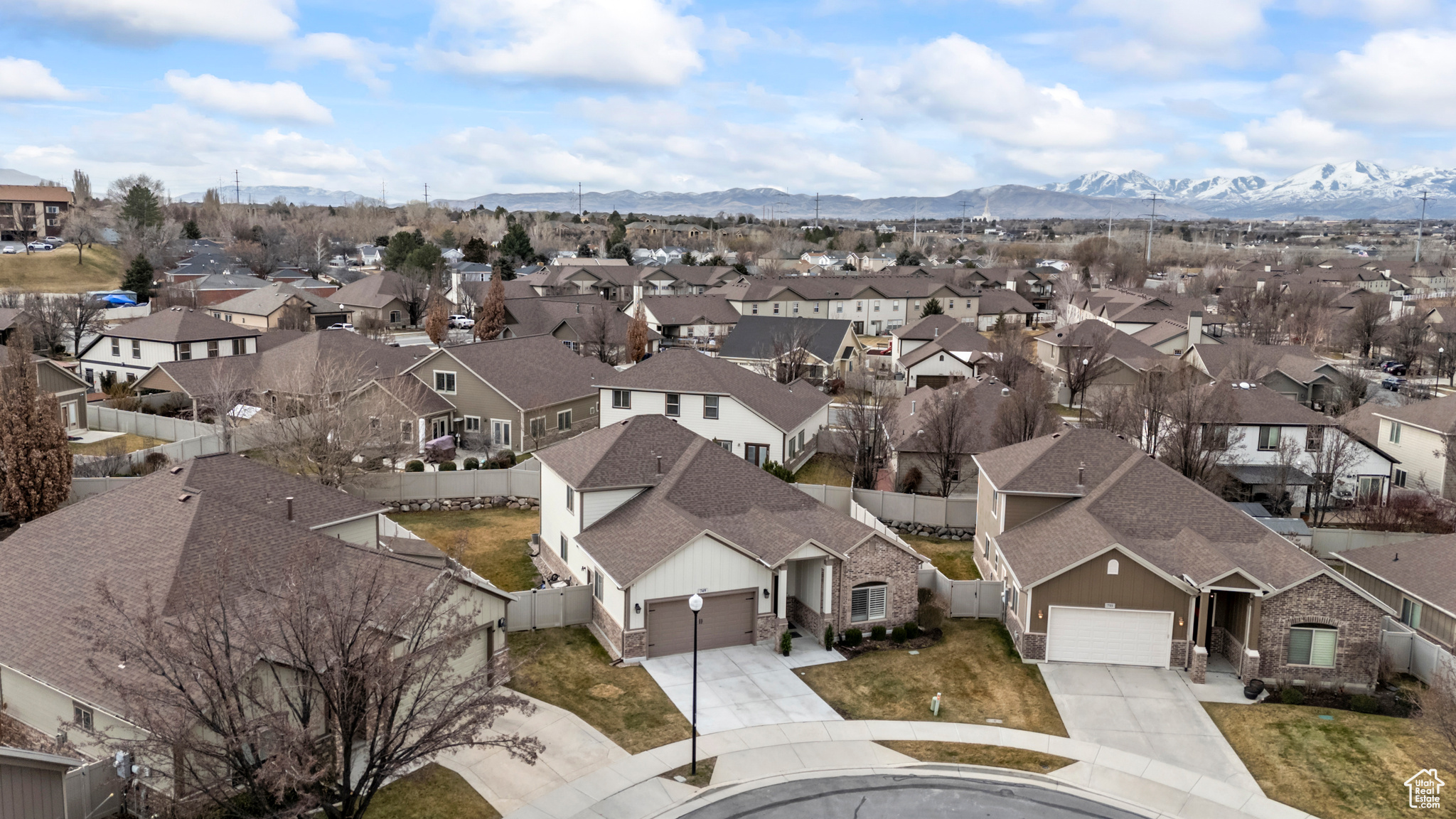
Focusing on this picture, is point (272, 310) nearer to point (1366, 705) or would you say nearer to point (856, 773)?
point (856, 773)

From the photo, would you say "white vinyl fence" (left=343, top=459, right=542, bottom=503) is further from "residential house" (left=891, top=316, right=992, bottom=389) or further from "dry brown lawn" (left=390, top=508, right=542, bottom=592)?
"residential house" (left=891, top=316, right=992, bottom=389)

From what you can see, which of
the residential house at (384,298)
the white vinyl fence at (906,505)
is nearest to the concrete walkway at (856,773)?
the white vinyl fence at (906,505)

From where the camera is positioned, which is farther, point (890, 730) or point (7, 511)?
point (7, 511)

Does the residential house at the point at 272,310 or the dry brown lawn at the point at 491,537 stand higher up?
the residential house at the point at 272,310

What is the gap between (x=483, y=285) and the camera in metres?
108

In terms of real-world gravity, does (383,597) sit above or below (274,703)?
above

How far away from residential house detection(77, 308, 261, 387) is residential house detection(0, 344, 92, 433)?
32.8 ft

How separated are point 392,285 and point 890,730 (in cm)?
8891

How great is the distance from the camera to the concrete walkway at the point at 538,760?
68.2ft

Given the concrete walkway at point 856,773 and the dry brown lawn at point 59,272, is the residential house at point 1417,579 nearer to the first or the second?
the concrete walkway at point 856,773

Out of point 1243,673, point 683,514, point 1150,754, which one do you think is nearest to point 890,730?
point 1150,754

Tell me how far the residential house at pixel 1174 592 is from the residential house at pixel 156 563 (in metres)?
15.6

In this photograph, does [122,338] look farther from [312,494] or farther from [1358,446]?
[1358,446]

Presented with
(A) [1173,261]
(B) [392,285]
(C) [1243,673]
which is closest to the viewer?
(C) [1243,673]
